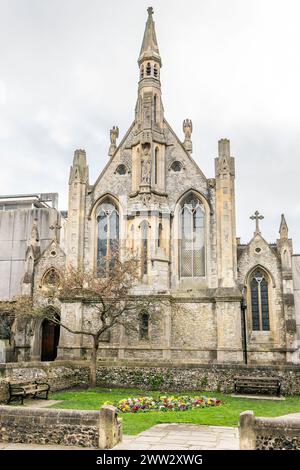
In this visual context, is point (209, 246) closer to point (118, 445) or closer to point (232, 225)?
point (232, 225)

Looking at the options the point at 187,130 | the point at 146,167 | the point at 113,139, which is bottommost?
the point at 146,167

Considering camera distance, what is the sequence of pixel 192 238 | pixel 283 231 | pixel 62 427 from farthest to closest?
1. pixel 283 231
2. pixel 192 238
3. pixel 62 427

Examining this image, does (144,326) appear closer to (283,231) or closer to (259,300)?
(259,300)

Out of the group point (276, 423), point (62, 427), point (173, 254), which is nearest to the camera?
point (276, 423)

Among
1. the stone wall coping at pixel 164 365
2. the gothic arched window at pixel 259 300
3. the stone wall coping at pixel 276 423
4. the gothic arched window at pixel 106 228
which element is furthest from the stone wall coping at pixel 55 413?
the gothic arched window at pixel 259 300

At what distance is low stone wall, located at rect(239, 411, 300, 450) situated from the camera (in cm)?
942

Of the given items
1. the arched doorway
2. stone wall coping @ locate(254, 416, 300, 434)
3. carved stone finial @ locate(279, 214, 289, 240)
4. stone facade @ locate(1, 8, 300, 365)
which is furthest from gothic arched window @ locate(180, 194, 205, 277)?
stone wall coping @ locate(254, 416, 300, 434)

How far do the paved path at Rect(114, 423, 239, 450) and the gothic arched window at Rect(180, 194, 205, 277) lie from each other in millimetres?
17308

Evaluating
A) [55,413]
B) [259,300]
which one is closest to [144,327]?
[259,300]

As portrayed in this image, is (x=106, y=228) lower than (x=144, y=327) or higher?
higher

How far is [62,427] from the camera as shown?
10.5 meters

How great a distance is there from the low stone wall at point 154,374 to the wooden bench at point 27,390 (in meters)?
0.69

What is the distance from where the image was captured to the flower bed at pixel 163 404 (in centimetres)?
1573

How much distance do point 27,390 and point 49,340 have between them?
14.9 meters
